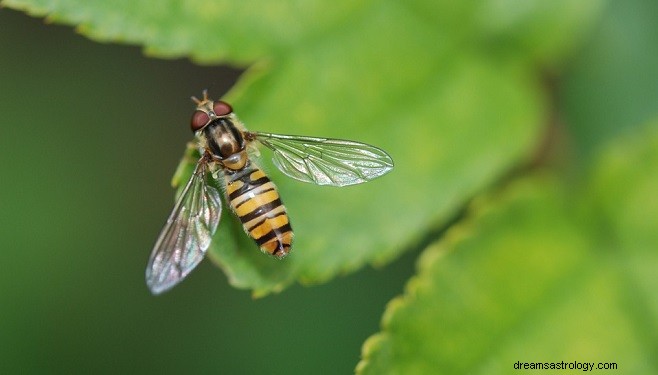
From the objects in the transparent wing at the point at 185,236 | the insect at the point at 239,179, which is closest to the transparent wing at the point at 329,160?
the insect at the point at 239,179

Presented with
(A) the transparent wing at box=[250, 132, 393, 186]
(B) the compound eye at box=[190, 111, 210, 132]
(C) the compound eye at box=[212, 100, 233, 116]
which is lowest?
(A) the transparent wing at box=[250, 132, 393, 186]

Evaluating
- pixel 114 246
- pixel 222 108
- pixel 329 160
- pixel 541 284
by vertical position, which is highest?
pixel 114 246

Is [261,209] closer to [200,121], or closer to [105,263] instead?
[200,121]

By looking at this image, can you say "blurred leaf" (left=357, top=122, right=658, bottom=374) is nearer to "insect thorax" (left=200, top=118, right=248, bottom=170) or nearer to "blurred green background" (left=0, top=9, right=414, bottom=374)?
"insect thorax" (left=200, top=118, right=248, bottom=170)

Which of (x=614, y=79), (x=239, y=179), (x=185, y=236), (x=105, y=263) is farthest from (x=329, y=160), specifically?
(x=105, y=263)

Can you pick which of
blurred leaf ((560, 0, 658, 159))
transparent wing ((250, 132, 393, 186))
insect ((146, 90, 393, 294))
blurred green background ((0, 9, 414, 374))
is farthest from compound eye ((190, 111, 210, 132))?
blurred leaf ((560, 0, 658, 159))

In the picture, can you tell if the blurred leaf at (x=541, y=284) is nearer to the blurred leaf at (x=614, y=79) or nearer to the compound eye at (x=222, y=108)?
the blurred leaf at (x=614, y=79)

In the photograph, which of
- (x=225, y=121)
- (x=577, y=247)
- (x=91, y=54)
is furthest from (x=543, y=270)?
(x=91, y=54)

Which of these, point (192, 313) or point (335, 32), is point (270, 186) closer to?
point (335, 32)
